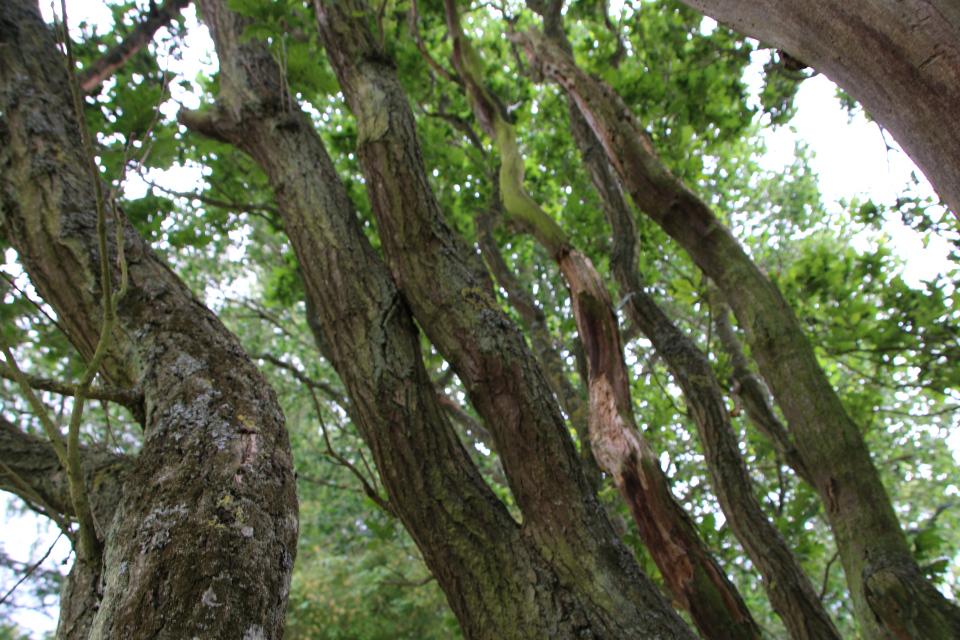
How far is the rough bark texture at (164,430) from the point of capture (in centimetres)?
89

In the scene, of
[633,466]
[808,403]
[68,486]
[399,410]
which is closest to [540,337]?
[633,466]

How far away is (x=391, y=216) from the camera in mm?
2465

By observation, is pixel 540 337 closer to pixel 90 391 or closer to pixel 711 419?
pixel 711 419

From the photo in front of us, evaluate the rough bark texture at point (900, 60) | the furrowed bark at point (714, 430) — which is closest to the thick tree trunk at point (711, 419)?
the furrowed bark at point (714, 430)

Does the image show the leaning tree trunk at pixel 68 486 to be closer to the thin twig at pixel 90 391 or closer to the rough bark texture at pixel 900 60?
the thin twig at pixel 90 391

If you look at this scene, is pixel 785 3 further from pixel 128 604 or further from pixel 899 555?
pixel 899 555

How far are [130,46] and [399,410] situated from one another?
12.5ft

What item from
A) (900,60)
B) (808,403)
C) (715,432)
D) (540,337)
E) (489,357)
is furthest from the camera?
(540,337)

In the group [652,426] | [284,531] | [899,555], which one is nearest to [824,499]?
[899,555]

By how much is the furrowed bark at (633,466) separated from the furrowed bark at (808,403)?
52 cm

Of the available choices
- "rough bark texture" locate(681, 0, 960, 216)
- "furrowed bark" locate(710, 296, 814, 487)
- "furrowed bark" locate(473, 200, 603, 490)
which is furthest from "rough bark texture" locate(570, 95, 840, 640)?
"rough bark texture" locate(681, 0, 960, 216)

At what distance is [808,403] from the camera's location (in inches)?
90.4

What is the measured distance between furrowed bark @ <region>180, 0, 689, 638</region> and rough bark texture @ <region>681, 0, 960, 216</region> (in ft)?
4.86

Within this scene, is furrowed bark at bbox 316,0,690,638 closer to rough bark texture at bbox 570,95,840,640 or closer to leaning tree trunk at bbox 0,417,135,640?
leaning tree trunk at bbox 0,417,135,640
